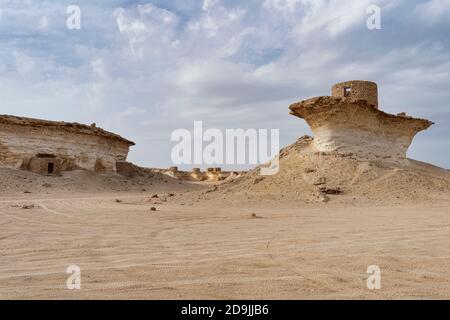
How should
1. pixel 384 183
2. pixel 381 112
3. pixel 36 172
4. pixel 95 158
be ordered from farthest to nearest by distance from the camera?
pixel 95 158 → pixel 36 172 → pixel 381 112 → pixel 384 183

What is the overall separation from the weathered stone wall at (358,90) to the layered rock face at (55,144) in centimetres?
1584

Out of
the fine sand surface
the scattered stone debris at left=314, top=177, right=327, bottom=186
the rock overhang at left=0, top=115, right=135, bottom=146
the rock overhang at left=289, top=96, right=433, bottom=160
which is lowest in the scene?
the fine sand surface

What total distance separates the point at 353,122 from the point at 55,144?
17.4 meters

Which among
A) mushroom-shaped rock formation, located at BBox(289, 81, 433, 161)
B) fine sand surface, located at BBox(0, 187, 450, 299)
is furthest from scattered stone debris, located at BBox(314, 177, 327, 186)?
fine sand surface, located at BBox(0, 187, 450, 299)

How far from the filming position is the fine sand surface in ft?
10.1

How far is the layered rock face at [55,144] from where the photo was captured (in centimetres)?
2216

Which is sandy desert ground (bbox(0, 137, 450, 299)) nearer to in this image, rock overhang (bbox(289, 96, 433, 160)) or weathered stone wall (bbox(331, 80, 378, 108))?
rock overhang (bbox(289, 96, 433, 160))

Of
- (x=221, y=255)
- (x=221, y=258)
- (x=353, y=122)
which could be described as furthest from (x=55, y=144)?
(x=221, y=258)

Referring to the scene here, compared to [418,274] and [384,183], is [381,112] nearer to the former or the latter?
[384,183]

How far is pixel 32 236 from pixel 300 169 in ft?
35.3

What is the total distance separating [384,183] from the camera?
13.3 metres

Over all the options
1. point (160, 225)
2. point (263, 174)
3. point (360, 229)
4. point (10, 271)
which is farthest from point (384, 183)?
point (10, 271)

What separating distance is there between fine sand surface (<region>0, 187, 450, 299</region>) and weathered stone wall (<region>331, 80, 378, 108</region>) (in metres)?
10.3

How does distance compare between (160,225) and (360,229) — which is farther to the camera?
(160,225)
